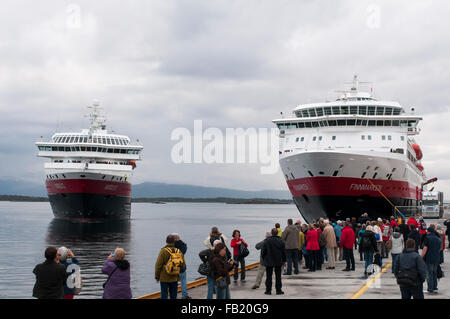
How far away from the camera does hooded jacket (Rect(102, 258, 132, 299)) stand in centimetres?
891

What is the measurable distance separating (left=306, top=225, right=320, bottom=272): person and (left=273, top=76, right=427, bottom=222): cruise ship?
22159 mm

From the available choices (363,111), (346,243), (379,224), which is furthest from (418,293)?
(363,111)

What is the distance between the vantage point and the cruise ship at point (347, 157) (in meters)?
39.6

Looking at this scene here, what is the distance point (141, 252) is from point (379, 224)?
63.2ft

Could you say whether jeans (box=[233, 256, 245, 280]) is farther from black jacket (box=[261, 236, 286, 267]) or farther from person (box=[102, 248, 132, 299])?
person (box=[102, 248, 132, 299])

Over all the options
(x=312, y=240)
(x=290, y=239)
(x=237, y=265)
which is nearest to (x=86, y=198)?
(x=312, y=240)

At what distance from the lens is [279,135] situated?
48219 mm

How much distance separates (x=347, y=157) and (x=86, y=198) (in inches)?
1405

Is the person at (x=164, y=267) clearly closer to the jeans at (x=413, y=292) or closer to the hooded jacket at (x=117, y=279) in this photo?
the hooded jacket at (x=117, y=279)

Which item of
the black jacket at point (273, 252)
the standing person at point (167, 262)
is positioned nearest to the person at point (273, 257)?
the black jacket at point (273, 252)

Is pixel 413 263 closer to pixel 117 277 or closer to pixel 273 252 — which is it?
pixel 273 252

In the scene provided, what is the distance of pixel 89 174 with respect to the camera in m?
63.7
